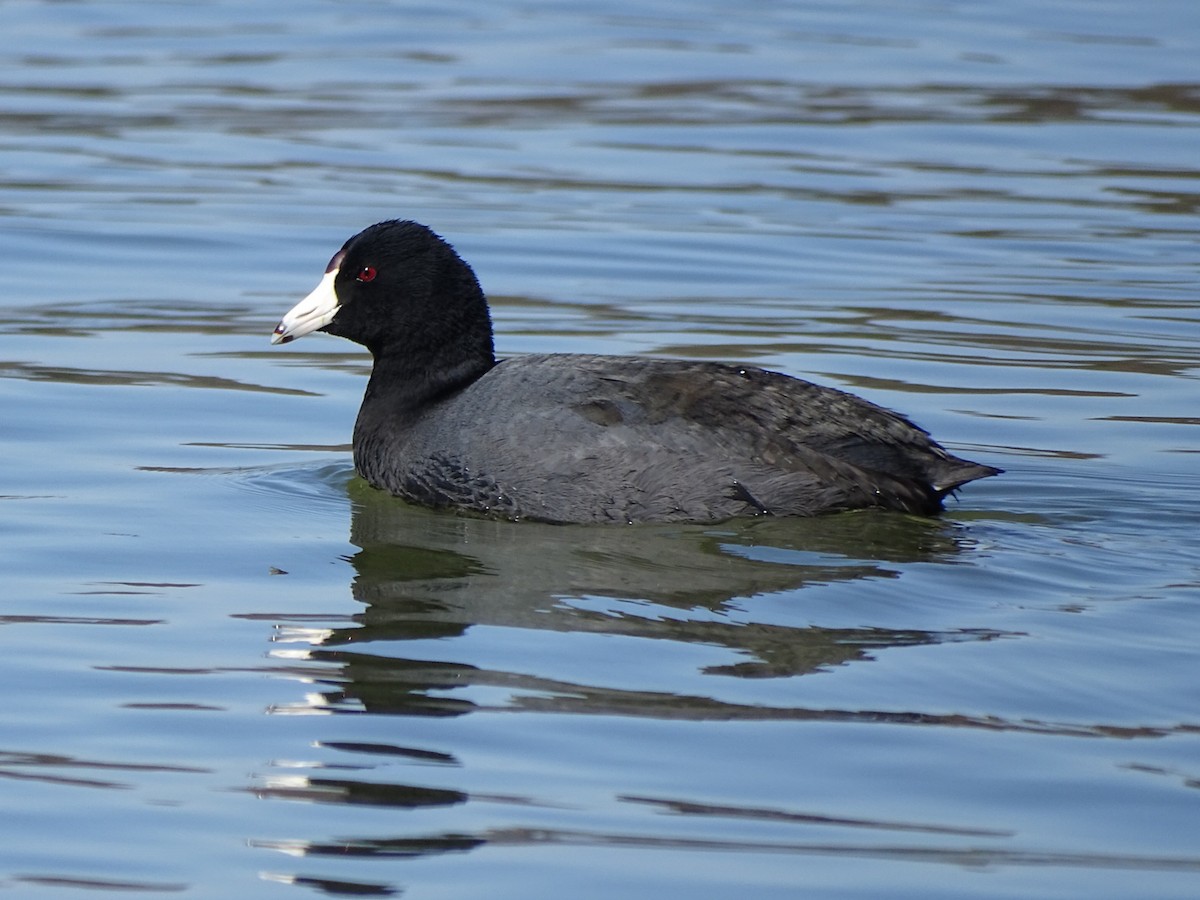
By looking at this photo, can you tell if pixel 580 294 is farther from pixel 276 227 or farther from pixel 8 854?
pixel 8 854

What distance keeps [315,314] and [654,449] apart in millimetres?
1766

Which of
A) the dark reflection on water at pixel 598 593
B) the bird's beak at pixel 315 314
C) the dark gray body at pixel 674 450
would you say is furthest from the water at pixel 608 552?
the bird's beak at pixel 315 314

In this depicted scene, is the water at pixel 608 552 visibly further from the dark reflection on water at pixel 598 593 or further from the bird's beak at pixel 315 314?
the bird's beak at pixel 315 314

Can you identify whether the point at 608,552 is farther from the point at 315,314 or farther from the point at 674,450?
the point at 315,314

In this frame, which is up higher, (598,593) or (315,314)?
(315,314)

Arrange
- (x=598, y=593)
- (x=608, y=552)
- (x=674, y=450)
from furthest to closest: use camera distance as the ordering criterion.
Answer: (x=674, y=450) < (x=608, y=552) < (x=598, y=593)

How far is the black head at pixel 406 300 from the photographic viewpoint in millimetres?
8352

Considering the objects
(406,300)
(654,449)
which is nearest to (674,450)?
(654,449)

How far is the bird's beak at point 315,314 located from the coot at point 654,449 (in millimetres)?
621

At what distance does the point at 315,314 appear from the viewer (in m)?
8.45

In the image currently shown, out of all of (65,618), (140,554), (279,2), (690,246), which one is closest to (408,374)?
(140,554)

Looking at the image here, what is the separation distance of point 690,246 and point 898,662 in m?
8.71

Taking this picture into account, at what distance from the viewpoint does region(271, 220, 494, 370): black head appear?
329 inches

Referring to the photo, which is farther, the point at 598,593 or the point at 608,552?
the point at 608,552
